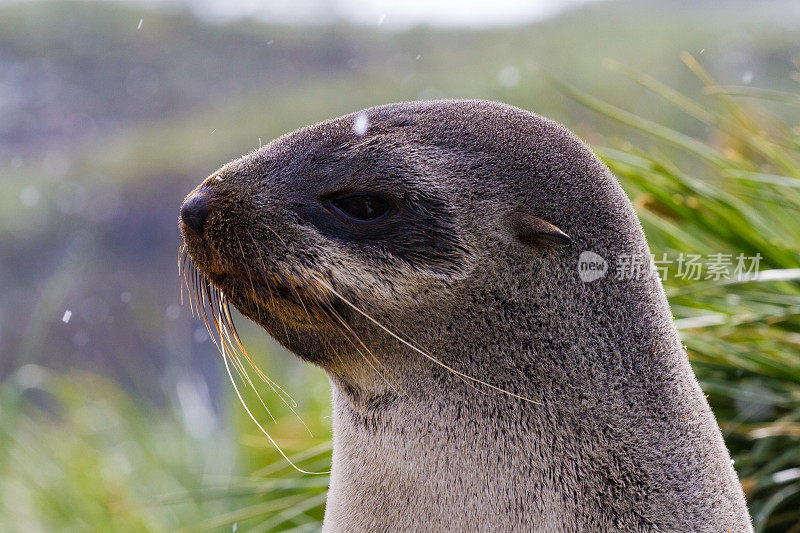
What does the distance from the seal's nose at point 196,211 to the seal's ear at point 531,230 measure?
0.61 metres

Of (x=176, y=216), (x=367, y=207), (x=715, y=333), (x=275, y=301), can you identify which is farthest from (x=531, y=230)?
(x=176, y=216)

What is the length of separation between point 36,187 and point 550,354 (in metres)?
15.6

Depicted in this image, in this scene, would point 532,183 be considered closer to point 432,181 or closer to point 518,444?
point 432,181

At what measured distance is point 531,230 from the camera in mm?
1521

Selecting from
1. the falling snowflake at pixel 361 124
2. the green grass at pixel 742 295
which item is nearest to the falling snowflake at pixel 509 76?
the green grass at pixel 742 295

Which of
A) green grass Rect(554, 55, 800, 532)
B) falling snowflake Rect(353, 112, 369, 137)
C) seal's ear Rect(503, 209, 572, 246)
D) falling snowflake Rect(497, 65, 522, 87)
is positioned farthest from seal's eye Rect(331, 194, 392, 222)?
falling snowflake Rect(497, 65, 522, 87)

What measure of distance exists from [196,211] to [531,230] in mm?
674

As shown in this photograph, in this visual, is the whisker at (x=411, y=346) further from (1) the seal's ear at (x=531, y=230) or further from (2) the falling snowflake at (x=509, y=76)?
(2) the falling snowflake at (x=509, y=76)

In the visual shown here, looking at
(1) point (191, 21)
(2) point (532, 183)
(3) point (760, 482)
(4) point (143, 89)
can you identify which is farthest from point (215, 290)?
(1) point (191, 21)

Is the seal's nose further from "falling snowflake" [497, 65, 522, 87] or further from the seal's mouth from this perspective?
"falling snowflake" [497, 65, 522, 87]

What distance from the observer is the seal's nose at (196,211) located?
156 cm

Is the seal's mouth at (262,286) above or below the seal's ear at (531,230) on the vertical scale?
below

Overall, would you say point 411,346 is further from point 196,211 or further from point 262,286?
point 196,211

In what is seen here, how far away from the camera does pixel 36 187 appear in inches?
597
